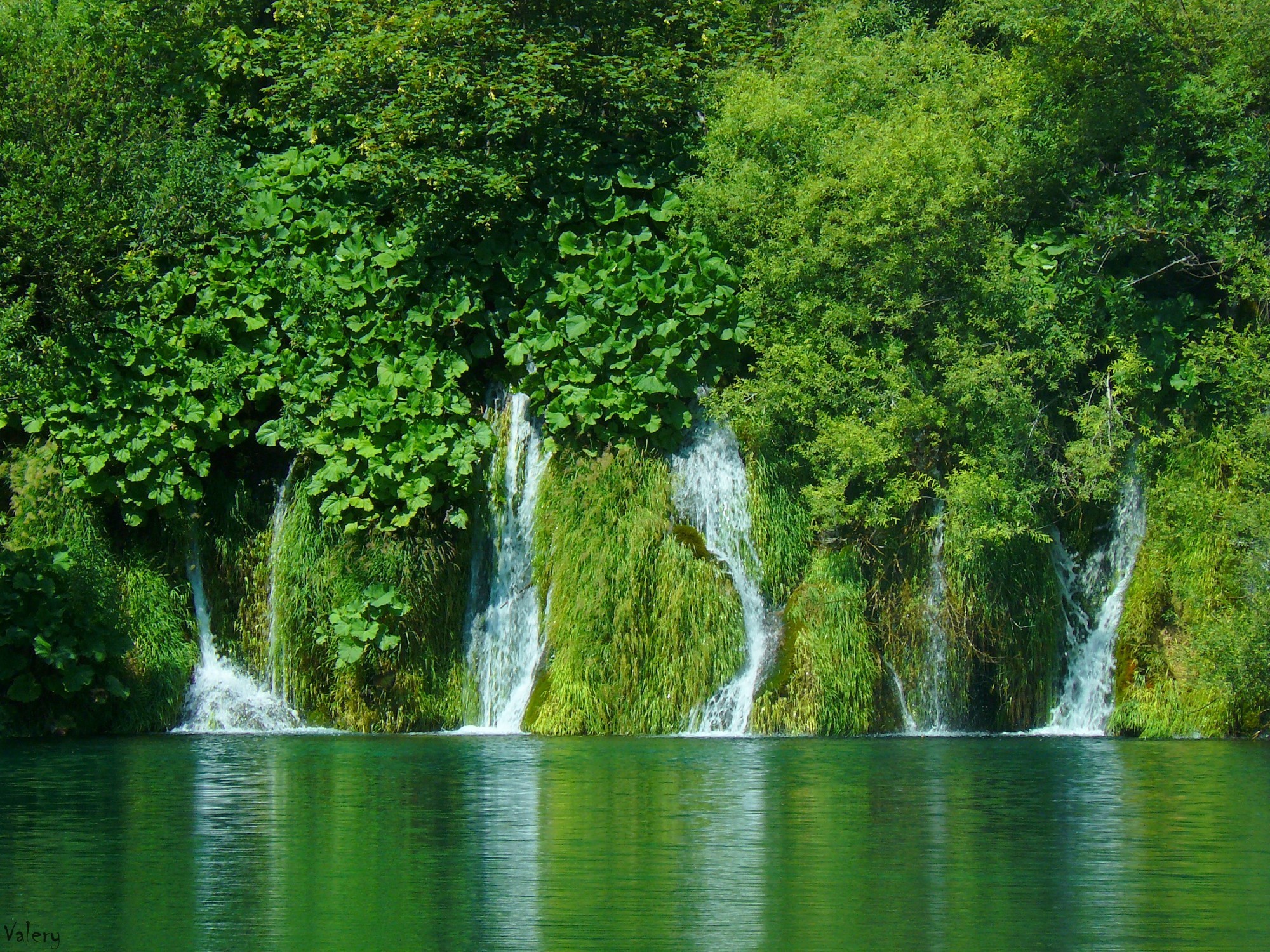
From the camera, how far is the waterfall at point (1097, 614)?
20312 millimetres

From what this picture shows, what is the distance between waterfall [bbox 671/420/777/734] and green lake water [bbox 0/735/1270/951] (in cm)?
265

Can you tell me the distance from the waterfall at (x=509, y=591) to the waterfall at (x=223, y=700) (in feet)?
8.46

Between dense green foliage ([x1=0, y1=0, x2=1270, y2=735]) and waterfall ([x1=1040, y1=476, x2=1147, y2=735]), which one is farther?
waterfall ([x1=1040, y1=476, x2=1147, y2=735])

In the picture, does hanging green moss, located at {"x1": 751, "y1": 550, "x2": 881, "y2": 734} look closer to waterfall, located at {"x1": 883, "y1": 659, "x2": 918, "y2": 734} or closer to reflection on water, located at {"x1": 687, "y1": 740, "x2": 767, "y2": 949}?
waterfall, located at {"x1": 883, "y1": 659, "x2": 918, "y2": 734}

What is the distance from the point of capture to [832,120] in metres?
21.1

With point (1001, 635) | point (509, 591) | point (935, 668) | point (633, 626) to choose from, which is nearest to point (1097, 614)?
point (1001, 635)

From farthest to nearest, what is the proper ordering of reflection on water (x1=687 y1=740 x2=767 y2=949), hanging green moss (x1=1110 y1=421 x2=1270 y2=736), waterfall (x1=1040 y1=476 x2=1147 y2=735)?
waterfall (x1=1040 y1=476 x2=1147 y2=735) → hanging green moss (x1=1110 y1=421 x2=1270 y2=736) → reflection on water (x1=687 y1=740 x2=767 y2=949)

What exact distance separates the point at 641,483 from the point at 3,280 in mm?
9671

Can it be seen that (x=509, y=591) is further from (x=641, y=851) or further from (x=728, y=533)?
(x=641, y=851)

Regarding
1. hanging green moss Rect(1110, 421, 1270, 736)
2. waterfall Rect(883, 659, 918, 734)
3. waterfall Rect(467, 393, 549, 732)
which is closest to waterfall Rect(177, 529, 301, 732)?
waterfall Rect(467, 393, 549, 732)

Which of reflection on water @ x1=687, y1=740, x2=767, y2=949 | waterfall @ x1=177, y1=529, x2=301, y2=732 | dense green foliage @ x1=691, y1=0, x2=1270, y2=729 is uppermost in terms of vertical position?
dense green foliage @ x1=691, y1=0, x2=1270, y2=729

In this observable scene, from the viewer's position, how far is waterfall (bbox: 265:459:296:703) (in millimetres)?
21188

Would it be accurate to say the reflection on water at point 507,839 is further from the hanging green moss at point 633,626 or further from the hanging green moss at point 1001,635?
the hanging green moss at point 1001,635

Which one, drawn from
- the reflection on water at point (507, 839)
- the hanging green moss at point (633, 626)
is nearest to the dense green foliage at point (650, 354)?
the hanging green moss at point (633, 626)
